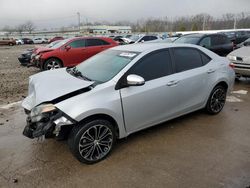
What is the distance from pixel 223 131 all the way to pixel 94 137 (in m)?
2.49

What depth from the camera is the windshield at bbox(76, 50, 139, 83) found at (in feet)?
11.6

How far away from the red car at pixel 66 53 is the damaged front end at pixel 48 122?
284 inches

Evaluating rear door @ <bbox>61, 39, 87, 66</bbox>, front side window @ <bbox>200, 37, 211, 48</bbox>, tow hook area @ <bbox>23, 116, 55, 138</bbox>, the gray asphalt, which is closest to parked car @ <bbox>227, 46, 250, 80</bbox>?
front side window @ <bbox>200, 37, 211, 48</bbox>

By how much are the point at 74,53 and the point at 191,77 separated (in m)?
7.15

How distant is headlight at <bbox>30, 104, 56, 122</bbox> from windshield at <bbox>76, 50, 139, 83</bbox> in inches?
33.3

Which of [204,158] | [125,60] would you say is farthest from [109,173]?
[125,60]

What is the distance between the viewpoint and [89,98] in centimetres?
302

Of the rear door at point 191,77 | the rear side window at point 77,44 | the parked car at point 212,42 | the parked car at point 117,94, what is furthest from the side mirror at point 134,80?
the rear side window at point 77,44

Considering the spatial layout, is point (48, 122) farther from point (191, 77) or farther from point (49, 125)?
point (191, 77)

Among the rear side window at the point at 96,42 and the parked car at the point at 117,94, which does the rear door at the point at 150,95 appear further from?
the rear side window at the point at 96,42

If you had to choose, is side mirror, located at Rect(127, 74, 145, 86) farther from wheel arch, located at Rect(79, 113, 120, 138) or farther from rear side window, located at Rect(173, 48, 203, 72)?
rear side window, located at Rect(173, 48, 203, 72)

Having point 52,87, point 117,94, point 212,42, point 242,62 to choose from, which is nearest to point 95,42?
point 212,42

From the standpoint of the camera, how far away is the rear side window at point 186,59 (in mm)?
4074

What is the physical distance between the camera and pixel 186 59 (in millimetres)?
4242
